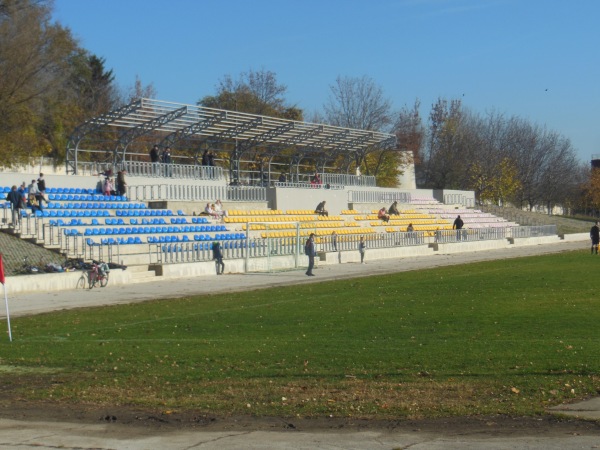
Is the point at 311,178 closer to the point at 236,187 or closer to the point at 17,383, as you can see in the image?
the point at 236,187

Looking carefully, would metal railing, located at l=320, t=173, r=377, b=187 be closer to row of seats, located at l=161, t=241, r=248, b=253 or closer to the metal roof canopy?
the metal roof canopy

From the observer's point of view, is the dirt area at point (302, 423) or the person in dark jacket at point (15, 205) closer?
the dirt area at point (302, 423)

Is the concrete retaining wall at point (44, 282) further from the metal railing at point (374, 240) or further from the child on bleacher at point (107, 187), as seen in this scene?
the metal railing at point (374, 240)

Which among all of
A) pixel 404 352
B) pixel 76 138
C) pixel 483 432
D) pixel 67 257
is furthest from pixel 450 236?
pixel 483 432

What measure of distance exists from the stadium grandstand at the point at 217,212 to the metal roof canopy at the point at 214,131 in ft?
0.30

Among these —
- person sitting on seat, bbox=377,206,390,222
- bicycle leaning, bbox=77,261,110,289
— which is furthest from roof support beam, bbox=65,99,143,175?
person sitting on seat, bbox=377,206,390,222

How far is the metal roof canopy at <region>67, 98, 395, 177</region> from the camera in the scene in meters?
48.0

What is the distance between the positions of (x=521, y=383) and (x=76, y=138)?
130 ft

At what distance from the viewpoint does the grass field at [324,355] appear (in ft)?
36.8

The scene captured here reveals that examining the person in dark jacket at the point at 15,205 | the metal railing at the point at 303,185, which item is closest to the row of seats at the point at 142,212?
the person in dark jacket at the point at 15,205

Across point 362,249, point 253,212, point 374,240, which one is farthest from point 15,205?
point 374,240

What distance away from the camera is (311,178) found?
233 feet

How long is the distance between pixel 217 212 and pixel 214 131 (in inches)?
360

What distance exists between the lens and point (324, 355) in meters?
14.7
